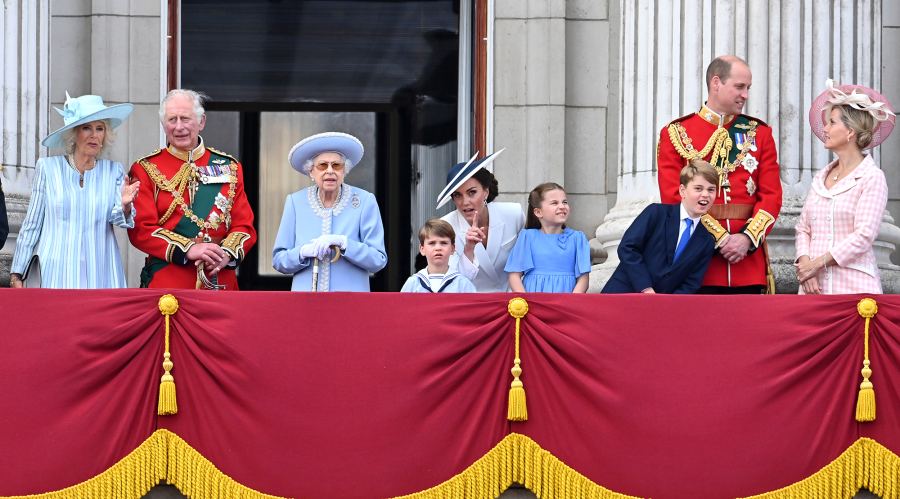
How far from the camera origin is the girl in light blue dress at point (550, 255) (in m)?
9.12

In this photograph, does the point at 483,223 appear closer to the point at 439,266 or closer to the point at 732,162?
the point at 439,266

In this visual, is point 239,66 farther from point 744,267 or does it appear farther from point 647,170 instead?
point 744,267

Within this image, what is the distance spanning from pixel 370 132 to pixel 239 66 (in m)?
1.40

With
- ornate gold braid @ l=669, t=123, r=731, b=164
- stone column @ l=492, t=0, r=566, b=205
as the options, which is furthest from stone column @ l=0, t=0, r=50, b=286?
ornate gold braid @ l=669, t=123, r=731, b=164

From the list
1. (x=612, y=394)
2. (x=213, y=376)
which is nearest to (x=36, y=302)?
(x=213, y=376)

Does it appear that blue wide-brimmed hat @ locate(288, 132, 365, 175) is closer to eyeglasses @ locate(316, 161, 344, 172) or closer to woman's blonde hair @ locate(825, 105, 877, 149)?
eyeglasses @ locate(316, 161, 344, 172)

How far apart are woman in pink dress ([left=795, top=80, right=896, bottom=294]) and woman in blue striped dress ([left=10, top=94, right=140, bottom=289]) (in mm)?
3257

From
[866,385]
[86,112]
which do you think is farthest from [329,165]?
[866,385]

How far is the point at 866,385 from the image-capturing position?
788 cm

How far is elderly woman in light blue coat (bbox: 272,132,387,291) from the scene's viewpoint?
29.0ft

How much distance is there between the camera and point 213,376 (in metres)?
7.95

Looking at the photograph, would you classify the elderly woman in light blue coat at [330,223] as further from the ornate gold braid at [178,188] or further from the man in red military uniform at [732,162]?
the man in red military uniform at [732,162]

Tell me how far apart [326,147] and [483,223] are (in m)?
1.06

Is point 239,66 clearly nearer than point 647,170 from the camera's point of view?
No
